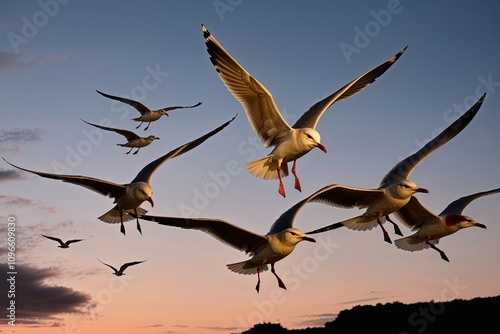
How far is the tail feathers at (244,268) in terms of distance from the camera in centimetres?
1272

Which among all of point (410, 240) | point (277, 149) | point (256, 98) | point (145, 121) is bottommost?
point (410, 240)

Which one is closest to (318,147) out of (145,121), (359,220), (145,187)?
(359,220)

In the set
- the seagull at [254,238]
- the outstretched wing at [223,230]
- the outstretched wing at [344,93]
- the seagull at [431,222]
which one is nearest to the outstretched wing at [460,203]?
the seagull at [431,222]

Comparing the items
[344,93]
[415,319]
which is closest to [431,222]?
[344,93]

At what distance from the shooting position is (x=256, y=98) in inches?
472

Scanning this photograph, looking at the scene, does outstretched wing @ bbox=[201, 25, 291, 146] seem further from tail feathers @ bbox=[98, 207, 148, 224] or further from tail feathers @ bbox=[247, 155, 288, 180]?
tail feathers @ bbox=[98, 207, 148, 224]

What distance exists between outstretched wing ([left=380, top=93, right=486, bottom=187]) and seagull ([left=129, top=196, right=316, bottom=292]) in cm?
245

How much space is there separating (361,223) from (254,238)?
2.98 m

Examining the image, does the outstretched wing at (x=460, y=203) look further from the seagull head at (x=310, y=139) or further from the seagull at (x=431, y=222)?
the seagull head at (x=310, y=139)

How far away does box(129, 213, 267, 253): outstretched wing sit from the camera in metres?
11.8

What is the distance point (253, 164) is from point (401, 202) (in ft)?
10.4

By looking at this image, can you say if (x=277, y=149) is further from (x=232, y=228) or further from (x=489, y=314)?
(x=489, y=314)

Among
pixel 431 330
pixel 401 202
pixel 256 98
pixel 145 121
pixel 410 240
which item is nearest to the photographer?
pixel 431 330

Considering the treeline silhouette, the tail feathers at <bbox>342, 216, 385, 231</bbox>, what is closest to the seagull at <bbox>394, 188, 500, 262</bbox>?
the tail feathers at <bbox>342, 216, 385, 231</bbox>
